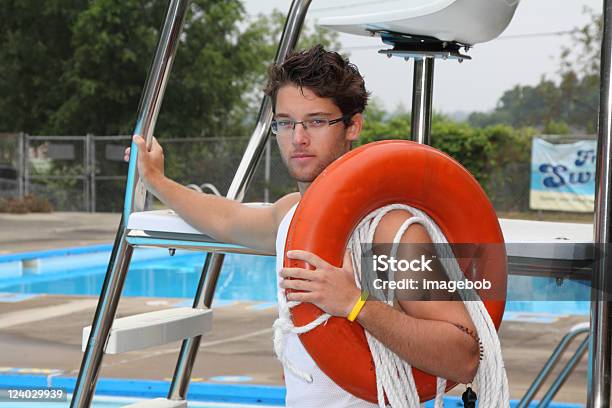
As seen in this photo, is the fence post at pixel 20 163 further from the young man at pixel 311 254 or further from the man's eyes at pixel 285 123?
the man's eyes at pixel 285 123

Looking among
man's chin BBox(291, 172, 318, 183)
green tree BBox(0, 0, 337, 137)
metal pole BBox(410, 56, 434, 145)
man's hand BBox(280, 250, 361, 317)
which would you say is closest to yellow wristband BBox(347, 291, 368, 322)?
man's hand BBox(280, 250, 361, 317)

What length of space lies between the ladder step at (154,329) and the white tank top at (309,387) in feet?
1.88

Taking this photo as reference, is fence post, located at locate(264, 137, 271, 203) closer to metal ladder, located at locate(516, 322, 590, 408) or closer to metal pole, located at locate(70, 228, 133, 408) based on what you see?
metal ladder, located at locate(516, 322, 590, 408)

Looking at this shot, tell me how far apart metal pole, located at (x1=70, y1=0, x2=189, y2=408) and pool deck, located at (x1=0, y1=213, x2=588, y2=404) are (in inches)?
82.6

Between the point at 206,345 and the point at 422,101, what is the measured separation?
3.14m

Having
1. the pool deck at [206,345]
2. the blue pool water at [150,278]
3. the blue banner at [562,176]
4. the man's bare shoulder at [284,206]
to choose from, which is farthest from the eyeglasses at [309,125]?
the blue banner at [562,176]

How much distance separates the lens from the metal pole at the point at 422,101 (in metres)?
1.90

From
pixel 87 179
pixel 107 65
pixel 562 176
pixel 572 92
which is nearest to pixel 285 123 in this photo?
pixel 562 176

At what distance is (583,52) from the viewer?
18.4 metres

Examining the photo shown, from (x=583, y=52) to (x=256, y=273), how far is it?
11333 mm

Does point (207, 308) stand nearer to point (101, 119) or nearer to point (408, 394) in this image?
point (408, 394)

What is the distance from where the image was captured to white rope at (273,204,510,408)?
3.92ft

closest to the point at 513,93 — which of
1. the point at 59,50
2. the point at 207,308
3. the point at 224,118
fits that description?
the point at 224,118

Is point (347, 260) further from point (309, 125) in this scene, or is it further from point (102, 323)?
point (102, 323)
